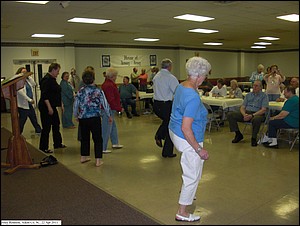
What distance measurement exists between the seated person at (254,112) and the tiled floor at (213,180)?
23cm

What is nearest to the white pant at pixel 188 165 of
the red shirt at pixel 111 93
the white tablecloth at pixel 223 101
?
the red shirt at pixel 111 93

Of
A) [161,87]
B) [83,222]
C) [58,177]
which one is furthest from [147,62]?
[83,222]

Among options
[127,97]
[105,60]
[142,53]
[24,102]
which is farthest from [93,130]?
[142,53]

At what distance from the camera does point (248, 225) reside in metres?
1.82

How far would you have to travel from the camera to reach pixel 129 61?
14.3 meters

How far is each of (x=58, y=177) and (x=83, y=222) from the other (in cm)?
130

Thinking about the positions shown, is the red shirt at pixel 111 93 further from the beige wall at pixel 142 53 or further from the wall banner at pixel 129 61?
the wall banner at pixel 129 61

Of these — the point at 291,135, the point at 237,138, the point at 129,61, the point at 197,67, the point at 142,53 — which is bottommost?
the point at 237,138

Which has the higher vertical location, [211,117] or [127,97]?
[127,97]

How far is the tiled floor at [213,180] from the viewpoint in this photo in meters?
2.16

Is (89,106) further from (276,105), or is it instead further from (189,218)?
(276,105)

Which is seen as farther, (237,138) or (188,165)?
(237,138)

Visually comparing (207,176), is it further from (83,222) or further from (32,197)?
(32,197)

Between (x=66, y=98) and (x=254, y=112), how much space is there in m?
3.97
